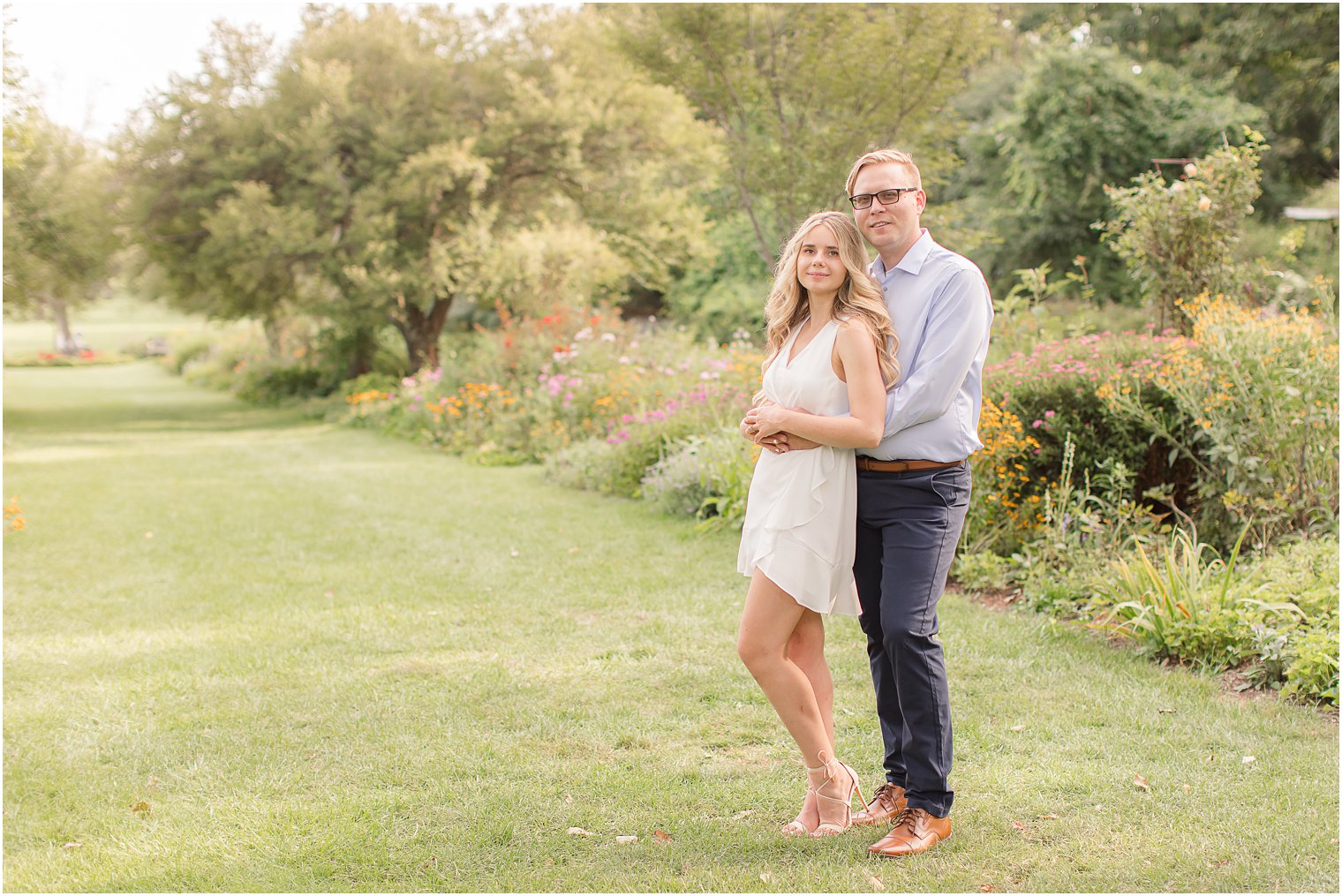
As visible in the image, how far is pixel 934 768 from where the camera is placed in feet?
9.86

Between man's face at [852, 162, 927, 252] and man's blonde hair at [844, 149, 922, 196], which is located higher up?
man's blonde hair at [844, 149, 922, 196]

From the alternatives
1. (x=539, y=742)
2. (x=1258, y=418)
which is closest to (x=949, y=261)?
(x=539, y=742)

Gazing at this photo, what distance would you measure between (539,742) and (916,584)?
1768mm

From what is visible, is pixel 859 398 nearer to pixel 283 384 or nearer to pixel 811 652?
pixel 811 652

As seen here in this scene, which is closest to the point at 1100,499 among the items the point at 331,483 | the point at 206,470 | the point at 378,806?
the point at 378,806

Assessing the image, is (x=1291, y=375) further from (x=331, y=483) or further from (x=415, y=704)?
(x=331, y=483)

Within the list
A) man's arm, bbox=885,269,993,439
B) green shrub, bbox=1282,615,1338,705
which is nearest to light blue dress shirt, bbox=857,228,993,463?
man's arm, bbox=885,269,993,439

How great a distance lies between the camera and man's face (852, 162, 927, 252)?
9.59 ft

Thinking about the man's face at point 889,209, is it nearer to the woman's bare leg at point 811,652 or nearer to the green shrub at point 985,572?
the woman's bare leg at point 811,652

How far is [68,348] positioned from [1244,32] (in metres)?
46.8

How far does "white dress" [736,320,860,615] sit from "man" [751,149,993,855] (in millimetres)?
64

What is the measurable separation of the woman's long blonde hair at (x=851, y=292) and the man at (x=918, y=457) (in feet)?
0.16

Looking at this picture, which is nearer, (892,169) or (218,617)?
(892,169)

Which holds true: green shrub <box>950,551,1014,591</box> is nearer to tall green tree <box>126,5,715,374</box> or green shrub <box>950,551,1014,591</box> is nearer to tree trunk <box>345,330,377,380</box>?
tall green tree <box>126,5,715,374</box>
